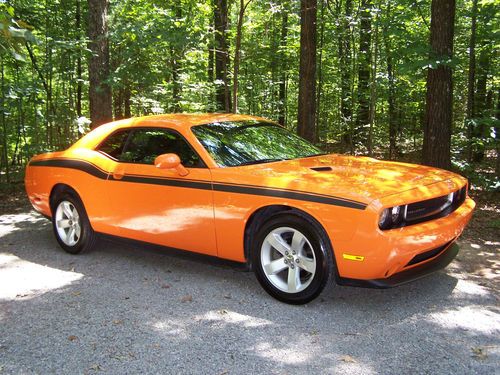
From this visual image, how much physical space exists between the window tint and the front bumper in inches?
116

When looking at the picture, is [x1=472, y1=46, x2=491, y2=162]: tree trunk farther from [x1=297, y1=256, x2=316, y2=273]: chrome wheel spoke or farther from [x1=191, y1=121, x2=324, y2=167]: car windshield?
[x1=297, y1=256, x2=316, y2=273]: chrome wheel spoke

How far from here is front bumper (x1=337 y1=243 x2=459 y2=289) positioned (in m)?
3.56

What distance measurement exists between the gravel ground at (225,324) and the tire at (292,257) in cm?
15

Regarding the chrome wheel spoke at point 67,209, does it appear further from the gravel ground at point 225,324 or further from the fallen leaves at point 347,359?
the fallen leaves at point 347,359

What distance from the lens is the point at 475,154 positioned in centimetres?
1241

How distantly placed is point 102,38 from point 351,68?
753cm

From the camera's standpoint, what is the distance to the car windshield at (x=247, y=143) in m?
4.56

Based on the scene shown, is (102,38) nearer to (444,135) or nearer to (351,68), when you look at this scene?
(444,135)

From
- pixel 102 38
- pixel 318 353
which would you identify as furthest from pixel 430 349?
pixel 102 38

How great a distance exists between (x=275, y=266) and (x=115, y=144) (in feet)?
8.28

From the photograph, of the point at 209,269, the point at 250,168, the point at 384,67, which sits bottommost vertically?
the point at 209,269

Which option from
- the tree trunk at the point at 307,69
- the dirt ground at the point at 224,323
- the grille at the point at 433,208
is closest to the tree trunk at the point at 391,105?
the tree trunk at the point at 307,69

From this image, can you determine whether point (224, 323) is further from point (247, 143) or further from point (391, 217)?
point (247, 143)

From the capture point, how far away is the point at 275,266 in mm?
4012
